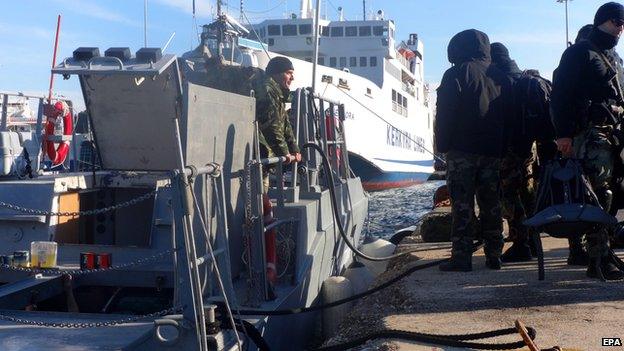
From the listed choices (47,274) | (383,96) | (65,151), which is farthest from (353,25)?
(47,274)

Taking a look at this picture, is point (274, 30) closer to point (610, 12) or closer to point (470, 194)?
point (470, 194)

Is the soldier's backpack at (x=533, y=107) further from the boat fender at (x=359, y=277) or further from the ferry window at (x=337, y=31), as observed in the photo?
the ferry window at (x=337, y=31)

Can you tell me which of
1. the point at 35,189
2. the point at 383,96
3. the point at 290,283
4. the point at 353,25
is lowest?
the point at 290,283

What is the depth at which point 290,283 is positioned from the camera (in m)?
5.62

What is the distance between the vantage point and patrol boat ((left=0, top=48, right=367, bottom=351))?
12.8ft

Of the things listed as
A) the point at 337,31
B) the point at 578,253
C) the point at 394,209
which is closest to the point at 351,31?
the point at 337,31

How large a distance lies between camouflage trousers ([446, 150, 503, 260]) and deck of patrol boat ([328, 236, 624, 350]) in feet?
0.94

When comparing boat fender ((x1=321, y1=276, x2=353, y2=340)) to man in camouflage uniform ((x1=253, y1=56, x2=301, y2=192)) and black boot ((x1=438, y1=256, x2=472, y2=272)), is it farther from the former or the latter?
man in camouflage uniform ((x1=253, y1=56, x2=301, y2=192))

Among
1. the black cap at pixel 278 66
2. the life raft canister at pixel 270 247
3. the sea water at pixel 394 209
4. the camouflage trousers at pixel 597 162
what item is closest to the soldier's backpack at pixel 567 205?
the camouflage trousers at pixel 597 162

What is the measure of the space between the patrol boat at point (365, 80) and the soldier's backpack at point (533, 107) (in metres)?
21.4

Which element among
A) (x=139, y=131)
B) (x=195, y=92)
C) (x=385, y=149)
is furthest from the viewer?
(x=385, y=149)

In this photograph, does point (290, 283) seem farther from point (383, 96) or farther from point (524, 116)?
point (383, 96)

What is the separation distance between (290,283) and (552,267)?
205 cm

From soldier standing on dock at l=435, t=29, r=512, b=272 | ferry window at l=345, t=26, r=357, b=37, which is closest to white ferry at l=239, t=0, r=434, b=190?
ferry window at l=345, t=26, r=357, b=37
